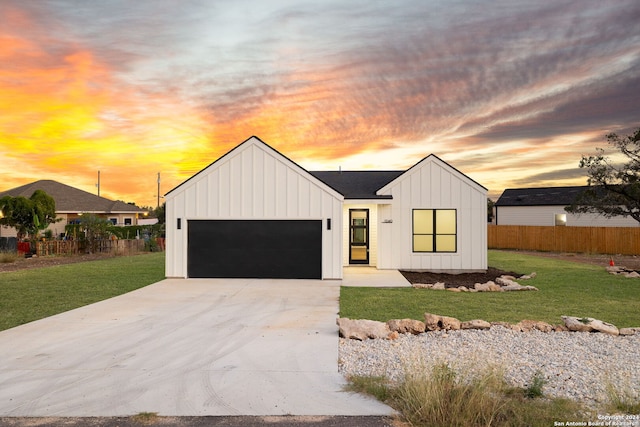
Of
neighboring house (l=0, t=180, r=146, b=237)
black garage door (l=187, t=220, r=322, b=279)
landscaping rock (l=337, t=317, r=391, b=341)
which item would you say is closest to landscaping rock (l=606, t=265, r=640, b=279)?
black garage door (l=187, t=220, r=322, b=279)

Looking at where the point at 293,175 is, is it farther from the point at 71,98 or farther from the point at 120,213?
the point at 120,213

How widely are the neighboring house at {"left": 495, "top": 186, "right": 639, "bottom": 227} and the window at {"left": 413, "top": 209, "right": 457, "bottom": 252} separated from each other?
24.4 metres

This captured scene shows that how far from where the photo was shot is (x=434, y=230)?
59.5 ft

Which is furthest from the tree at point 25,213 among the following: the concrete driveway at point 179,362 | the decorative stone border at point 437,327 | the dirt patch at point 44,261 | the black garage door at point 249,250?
the decorative stone border at point 437,327

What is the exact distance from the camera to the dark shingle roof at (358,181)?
18564mm

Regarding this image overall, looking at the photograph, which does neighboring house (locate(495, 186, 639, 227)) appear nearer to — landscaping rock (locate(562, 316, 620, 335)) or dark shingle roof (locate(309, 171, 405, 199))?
dark shingle roof (locate(309, 171, 405, 199))

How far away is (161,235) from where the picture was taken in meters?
34.2

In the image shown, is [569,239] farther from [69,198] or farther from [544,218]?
[69,198]

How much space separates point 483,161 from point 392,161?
17.2ft

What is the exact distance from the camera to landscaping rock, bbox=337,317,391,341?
24.1ft

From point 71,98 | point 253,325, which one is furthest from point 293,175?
point 71,98

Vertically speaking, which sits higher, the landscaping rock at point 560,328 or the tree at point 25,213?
the tree at point 25,213

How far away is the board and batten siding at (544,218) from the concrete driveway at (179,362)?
3399 centimetres

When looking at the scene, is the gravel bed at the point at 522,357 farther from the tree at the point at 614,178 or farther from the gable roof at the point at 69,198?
the gable roof at the point at 69,198
